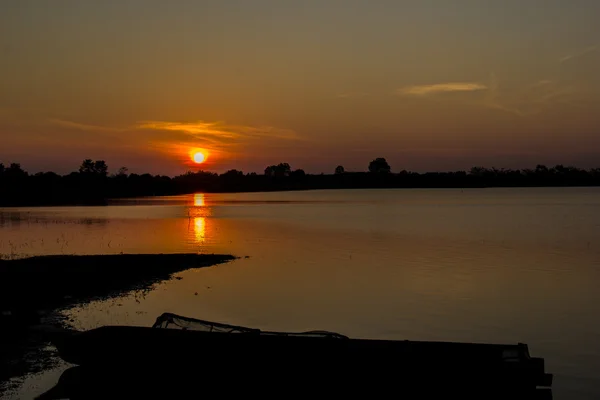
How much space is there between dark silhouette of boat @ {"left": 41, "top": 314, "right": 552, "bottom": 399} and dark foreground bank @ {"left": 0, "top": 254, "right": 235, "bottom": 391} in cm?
337

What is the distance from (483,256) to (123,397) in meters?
37.3

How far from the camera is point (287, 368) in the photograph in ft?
33.7

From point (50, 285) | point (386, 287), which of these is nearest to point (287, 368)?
point (50, 285)

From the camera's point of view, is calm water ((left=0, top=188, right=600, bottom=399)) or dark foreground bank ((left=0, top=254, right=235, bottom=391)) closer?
dark foreground bank ((left=0, top=254, right=235, bottom=391))

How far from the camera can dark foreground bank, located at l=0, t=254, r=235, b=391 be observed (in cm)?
1460

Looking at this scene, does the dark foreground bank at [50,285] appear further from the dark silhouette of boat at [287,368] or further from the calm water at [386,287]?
the dark silhouette of boat at [287,368]

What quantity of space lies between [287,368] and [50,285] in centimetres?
1641

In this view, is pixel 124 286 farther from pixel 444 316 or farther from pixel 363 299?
pixel 444 316

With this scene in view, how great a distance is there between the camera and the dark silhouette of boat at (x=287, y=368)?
9.66 m

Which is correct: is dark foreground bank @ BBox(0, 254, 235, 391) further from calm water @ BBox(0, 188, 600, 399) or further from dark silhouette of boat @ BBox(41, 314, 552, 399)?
dark silhouette of boat @ BBox(41, 314, 552, 399)

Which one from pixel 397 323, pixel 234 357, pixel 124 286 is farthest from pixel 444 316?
pixel 234 357

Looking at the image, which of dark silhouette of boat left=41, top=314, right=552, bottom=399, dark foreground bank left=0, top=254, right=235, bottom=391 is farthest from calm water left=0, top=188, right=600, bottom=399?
dark silhouette of boat left=41, top=314, right=552, bottom=399

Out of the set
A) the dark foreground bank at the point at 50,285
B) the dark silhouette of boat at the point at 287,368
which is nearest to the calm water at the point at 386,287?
the dark foreground bank at the point at 50,285

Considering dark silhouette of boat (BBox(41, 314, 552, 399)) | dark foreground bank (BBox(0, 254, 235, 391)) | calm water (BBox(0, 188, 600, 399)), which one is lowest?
calm water (BBox(0, 188, 600, 399))
